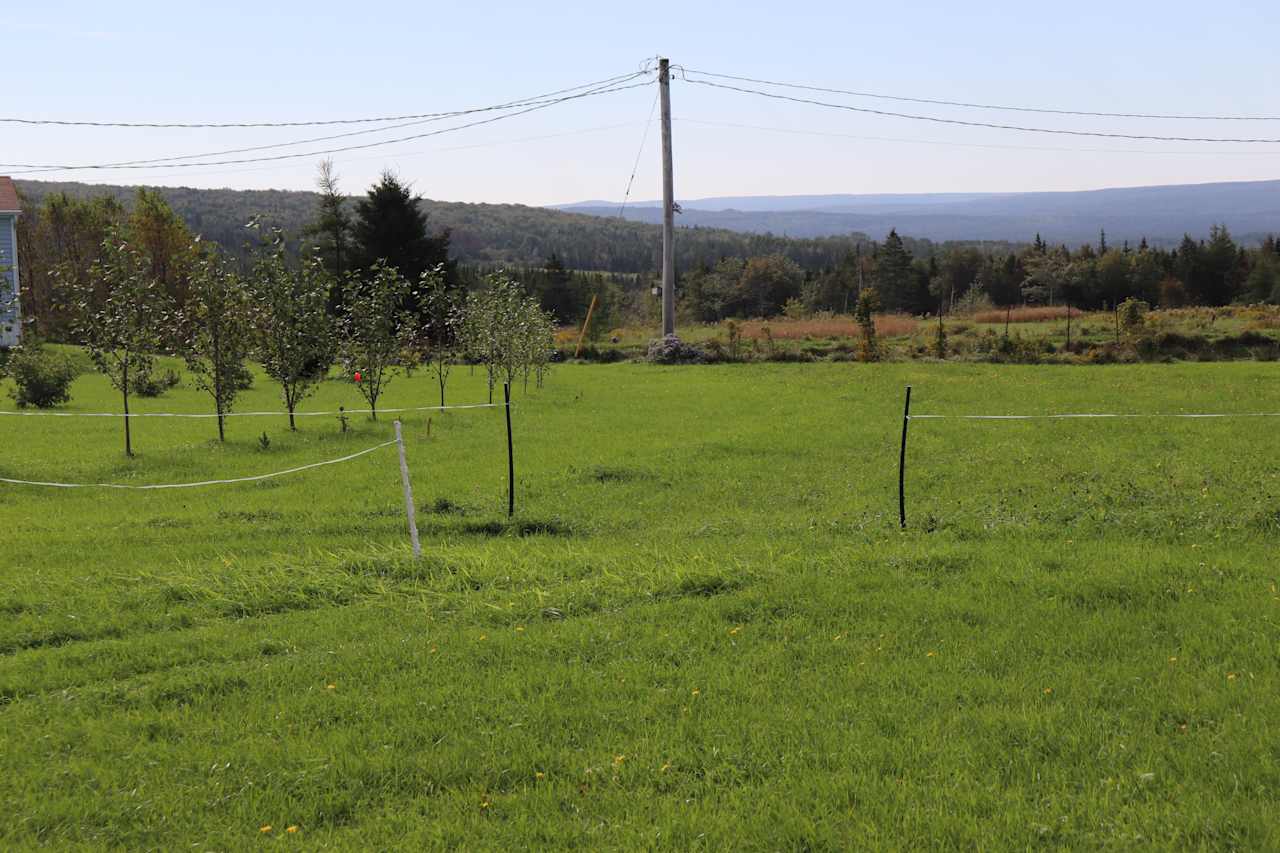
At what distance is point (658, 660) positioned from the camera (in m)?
7.00

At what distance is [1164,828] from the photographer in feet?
15.3

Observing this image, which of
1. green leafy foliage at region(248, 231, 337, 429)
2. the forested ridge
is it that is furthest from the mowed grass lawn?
the forested ridge

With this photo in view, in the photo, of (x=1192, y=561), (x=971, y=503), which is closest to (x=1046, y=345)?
(x=971, y=503)

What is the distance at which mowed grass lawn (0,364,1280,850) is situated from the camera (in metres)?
4.96

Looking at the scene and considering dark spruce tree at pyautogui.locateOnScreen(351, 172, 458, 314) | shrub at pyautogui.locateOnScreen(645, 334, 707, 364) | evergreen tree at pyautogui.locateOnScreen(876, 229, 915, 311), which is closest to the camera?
shrub at pyautogui.locateOnScreen(645, 334, 707, 364)

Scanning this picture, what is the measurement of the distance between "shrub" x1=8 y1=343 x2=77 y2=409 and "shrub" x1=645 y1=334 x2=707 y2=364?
734 inches

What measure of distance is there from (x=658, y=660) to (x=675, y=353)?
96.8 ft

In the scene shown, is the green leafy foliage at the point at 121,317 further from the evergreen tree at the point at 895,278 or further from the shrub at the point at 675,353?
the evergreen tree at the point at 895,278

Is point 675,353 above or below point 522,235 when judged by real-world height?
below

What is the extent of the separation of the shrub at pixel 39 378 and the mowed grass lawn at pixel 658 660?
40.3 feet

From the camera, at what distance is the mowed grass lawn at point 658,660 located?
496cm

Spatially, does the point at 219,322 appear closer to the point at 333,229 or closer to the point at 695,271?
the point at 333,229

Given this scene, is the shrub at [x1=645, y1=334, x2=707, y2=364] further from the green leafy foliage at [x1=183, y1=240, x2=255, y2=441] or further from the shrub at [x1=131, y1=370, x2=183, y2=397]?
the green leafy foliage at [x1=183, y1=240, x2=255, y2=441]

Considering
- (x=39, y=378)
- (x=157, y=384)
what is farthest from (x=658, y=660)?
(x=157, y=384)
